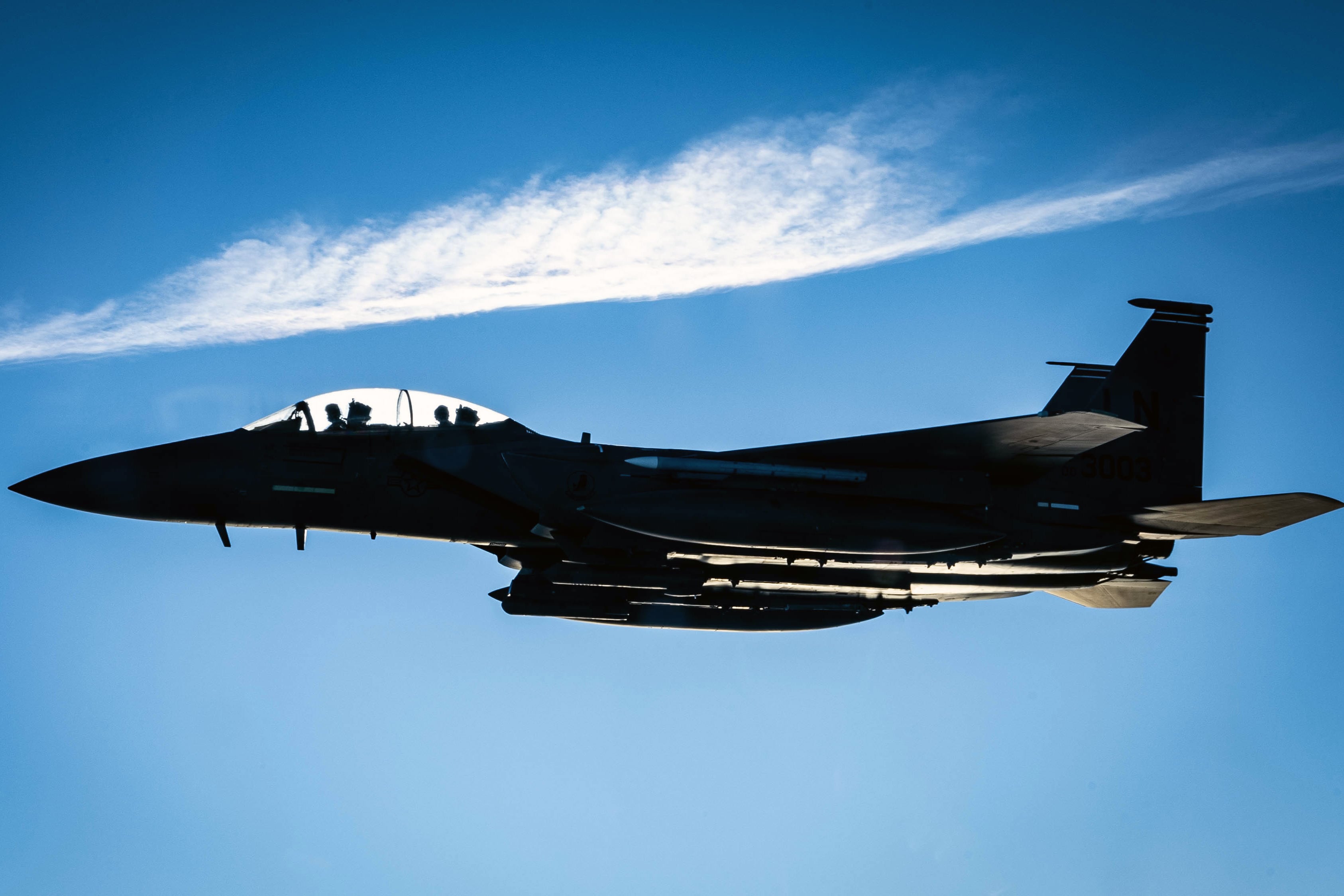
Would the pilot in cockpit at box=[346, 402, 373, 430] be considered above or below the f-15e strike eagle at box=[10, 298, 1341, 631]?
above

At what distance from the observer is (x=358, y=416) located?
13.7 meters

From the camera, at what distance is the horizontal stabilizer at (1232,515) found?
551 inches

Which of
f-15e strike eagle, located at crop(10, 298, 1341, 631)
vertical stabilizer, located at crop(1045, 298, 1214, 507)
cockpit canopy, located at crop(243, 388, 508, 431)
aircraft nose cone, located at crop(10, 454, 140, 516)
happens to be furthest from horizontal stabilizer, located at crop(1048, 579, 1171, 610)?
aircraft nose cone, located at crop(10, 454, 140, 516)

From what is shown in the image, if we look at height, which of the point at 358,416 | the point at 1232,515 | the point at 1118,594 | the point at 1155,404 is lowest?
the point at 1118,594

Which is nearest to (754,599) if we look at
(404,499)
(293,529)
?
A: (404,499)

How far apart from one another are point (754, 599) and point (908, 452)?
10.6ft

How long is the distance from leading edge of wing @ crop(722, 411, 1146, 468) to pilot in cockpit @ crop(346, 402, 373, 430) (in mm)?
4458

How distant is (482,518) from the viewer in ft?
→ 46.2

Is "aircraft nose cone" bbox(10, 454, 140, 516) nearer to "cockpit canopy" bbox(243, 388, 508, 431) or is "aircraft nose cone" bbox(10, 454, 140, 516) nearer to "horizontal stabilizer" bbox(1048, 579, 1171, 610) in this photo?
"cockpit canopy" bbox(243, 388, 508, 431)

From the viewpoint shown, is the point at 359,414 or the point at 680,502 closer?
the point at 680,502

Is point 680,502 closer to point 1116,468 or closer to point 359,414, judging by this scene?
point 359,414

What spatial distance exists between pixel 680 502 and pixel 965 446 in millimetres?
3849

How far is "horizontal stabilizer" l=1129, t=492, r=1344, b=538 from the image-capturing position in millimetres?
14000

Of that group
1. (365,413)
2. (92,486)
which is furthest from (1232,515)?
(92,486)
